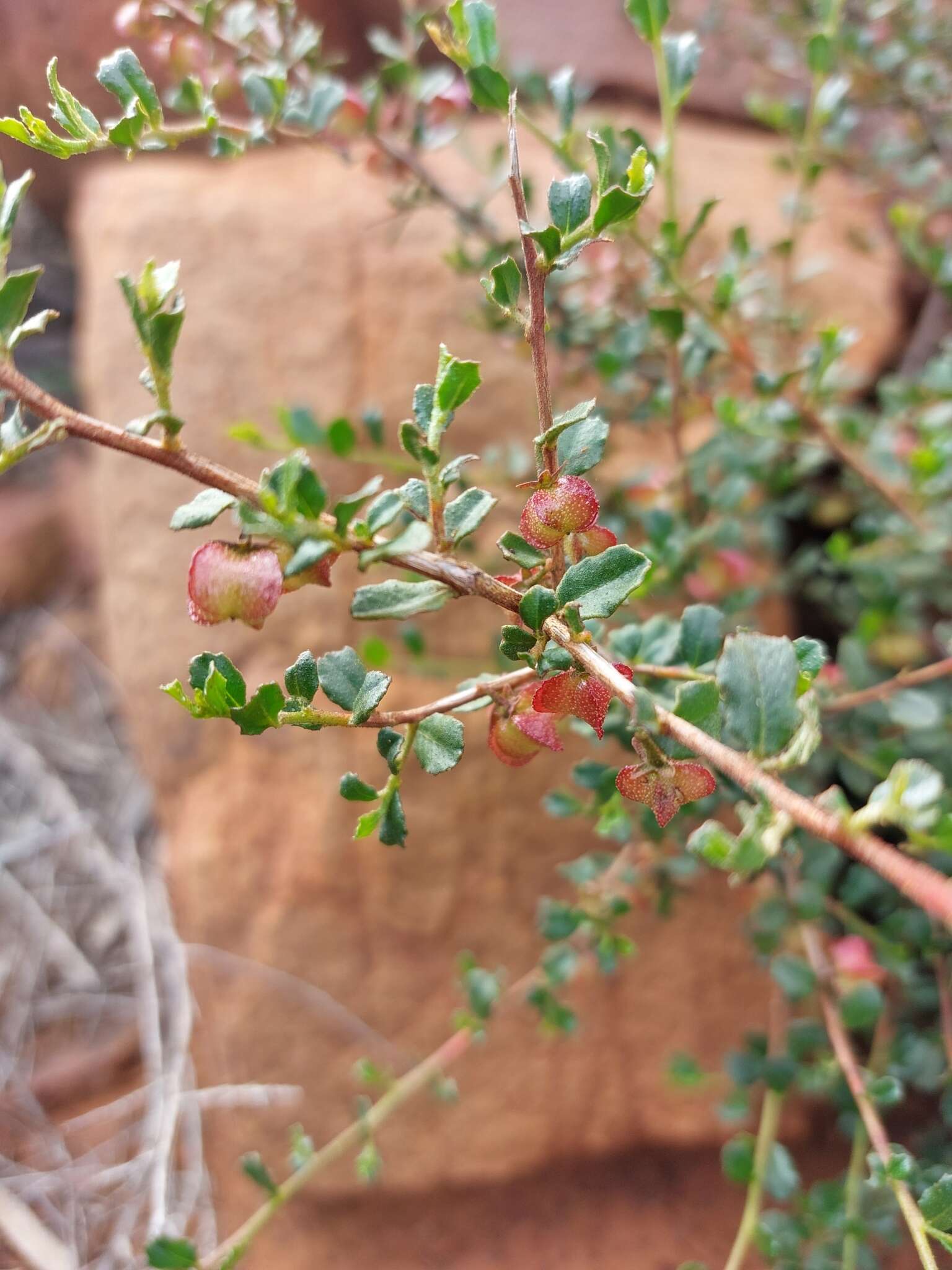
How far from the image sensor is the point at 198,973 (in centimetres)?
135

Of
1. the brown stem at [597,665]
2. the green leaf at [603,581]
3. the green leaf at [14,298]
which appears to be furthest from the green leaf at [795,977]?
the green leaf at [14,298]

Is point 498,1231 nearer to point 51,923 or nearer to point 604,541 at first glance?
point 51,923

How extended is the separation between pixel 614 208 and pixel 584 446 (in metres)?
0.10

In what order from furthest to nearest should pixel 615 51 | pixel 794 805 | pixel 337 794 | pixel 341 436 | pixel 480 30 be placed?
pixel 615 51 → pixel 337 794 → pixel 341 436 → pixel 480 30 → pixel 794 805

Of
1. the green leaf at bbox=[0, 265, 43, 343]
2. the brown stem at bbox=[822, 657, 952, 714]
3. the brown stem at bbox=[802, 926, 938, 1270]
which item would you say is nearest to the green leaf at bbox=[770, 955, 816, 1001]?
the brown stem at bbox=[802, 926, 938, 1270]

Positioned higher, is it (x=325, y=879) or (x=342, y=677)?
(x=342, y=677)

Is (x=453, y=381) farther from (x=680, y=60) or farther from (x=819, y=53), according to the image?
(x=819, y=53)

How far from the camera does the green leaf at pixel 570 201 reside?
353mm

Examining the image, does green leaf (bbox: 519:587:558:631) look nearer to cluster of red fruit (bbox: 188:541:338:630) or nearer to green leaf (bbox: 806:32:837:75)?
cluster of red fruit (bbox: 188:541:338:630)

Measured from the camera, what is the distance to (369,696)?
0.38m

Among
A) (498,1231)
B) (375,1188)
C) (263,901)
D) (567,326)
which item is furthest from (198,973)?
(567,326)

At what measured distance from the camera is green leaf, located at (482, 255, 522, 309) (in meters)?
0.35

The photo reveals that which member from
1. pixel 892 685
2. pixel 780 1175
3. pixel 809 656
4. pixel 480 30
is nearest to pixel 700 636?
pixel 809 656

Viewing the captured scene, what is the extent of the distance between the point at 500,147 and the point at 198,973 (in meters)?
1.24
